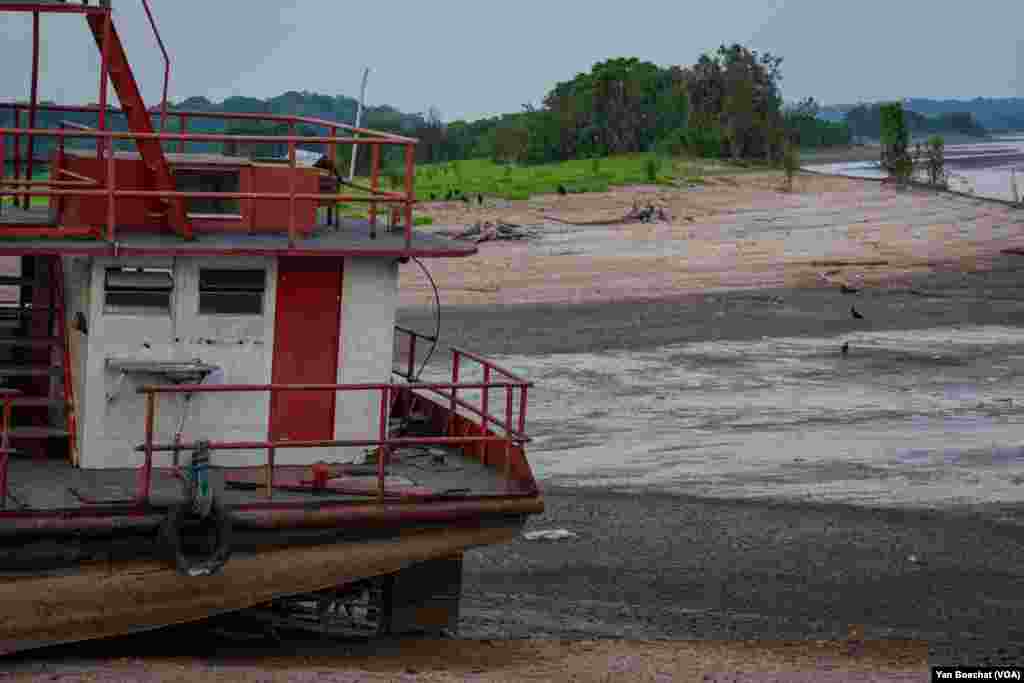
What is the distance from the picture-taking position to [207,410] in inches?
572

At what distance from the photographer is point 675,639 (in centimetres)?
1583

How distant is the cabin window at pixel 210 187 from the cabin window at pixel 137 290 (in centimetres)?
74

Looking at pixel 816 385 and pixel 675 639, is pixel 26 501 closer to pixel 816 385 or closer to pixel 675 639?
pixel 675 639

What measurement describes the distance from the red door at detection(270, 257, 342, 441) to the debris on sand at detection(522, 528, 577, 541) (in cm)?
449

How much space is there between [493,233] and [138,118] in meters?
27.8

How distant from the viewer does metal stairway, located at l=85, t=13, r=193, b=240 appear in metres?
14.1

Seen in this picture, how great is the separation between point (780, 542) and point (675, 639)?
3.53 meters

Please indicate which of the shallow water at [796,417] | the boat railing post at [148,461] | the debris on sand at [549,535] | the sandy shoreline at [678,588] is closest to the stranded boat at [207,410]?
the boat railing post at [148,461]

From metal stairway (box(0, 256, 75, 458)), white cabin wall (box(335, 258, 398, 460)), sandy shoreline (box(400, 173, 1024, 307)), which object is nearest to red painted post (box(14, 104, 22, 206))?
metal stairway (box(0, 256, 75, 458))

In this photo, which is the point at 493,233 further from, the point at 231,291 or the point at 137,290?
the point at 137,290

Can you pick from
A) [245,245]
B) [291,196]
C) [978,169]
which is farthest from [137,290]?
[978,169]

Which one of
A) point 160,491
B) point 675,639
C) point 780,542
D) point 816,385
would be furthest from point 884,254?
point 160,491

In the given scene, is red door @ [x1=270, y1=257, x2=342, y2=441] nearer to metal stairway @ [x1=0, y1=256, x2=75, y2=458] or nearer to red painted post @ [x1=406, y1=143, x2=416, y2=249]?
red painted post @ [x1=406, y1=143, x2=416, y2=249]

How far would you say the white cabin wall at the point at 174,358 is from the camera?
14258 millimetres
